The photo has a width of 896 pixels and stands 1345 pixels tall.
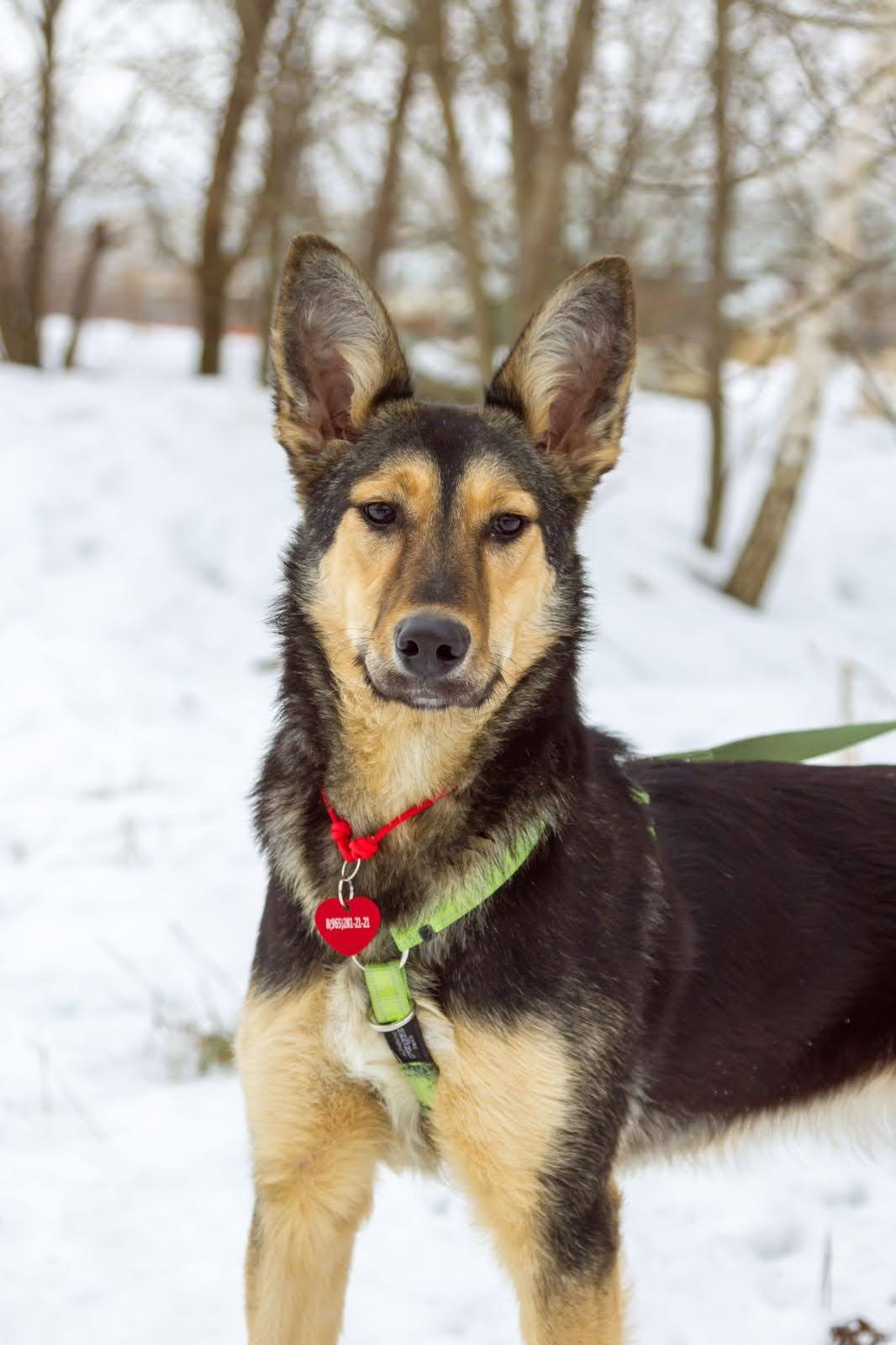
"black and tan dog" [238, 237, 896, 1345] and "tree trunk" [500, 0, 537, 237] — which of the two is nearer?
"black and tan dog" [238, 237, 896, 1345]

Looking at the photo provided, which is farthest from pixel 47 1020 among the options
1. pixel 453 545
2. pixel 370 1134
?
pixel 453 545

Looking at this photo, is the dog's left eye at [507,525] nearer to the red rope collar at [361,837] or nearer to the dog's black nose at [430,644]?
the dog's black nose at [430,644]

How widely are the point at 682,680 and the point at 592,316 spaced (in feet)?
22.7

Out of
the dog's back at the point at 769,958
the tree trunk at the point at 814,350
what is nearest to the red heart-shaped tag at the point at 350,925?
the dog's back at the point at 769,958

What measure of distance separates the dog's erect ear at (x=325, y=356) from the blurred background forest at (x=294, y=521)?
0.95m

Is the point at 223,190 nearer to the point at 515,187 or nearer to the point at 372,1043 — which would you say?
the point at 515,187

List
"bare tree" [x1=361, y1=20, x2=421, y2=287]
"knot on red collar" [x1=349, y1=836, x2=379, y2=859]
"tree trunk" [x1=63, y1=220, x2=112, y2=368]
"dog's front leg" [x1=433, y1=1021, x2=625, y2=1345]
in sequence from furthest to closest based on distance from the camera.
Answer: "tree trunk" [x1=63, y1=220, x2=112, y2=368] < "bare tree" [x1=361, y1=20, x2=421, y2=287] < "knot on red collar" [x1=349, y1=836, x2=379, y2=859] < "dog's front leg" [x1=433, y1=1021, x2=625, y2=1345]

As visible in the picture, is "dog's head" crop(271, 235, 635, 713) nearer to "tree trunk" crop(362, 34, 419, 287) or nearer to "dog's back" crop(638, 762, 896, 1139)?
"dog's back" crop(638, 762, 896, 1139)

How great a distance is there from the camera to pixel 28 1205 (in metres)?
3.49

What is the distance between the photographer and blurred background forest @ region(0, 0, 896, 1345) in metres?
3.50

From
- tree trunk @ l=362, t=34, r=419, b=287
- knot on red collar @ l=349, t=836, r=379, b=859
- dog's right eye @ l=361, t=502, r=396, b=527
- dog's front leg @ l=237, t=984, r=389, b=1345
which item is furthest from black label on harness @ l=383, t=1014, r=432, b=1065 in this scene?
tree trunk @ l=362, t=34, r=419, b=287

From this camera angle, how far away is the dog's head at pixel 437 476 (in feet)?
8.80

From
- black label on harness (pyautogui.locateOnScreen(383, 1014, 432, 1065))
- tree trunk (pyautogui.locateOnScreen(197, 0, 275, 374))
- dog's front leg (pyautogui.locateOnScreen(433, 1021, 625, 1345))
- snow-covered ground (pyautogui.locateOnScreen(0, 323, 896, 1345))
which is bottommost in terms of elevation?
snow-covered ground (pyautogui.locateOnScreen(0, 323, 896, 1345))

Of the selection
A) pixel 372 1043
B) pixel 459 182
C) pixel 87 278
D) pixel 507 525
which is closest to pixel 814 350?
pixel 459 182
